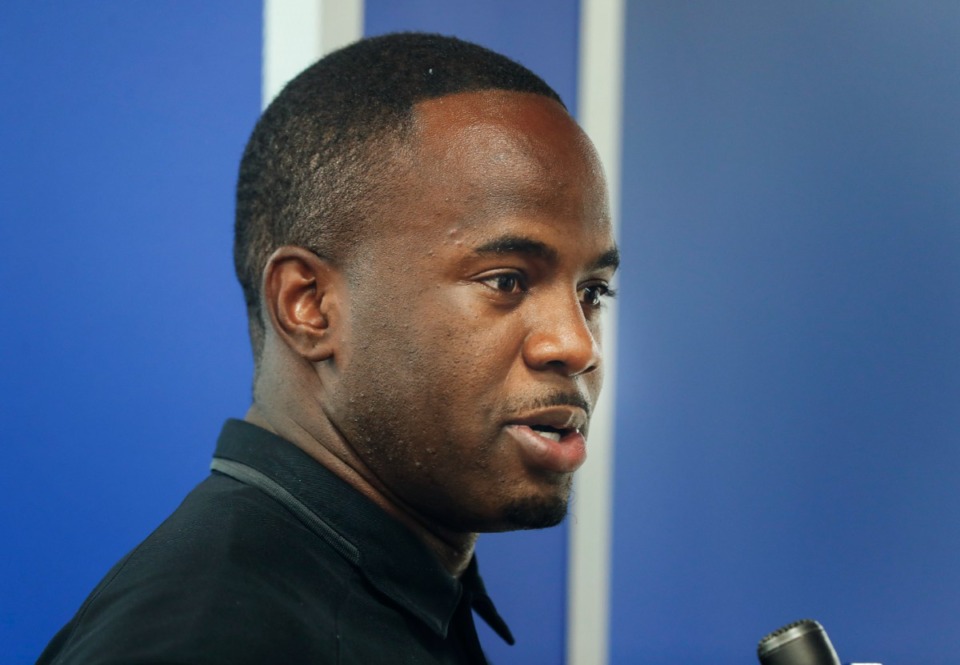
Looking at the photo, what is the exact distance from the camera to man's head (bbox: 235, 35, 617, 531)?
32.1 inches

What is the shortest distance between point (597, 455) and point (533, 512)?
2.17 ft

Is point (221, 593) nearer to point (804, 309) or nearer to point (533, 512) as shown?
point (533, 512)

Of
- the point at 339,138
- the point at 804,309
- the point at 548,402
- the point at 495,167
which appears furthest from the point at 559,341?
the point at 804,309

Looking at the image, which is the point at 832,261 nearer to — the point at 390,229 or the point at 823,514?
the point at 823,514

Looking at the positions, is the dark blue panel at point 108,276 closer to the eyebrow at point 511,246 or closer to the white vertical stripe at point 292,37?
the white vertical stripe at point 292,37

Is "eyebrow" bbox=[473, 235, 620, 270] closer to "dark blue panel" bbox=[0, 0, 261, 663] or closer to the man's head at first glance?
the man's head

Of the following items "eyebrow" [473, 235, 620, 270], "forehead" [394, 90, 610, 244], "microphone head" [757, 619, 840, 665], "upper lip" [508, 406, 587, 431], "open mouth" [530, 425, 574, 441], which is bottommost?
"microphone head" [757, 619, 840, 665]

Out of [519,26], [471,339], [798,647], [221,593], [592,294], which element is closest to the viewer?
[221,593]

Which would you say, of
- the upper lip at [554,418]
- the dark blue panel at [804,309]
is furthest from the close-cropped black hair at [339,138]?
the dark blue panel at [804,309]

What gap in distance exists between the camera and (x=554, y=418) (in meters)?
0.82

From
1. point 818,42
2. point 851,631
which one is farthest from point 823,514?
point 818,42

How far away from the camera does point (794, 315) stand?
148 cm

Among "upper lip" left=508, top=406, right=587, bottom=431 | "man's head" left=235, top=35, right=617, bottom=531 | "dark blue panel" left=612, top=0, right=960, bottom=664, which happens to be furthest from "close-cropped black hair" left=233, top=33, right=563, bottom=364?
"dark blue panel" left=612, top=0, right=960, bottom=664

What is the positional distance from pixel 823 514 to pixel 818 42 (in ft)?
2.36
